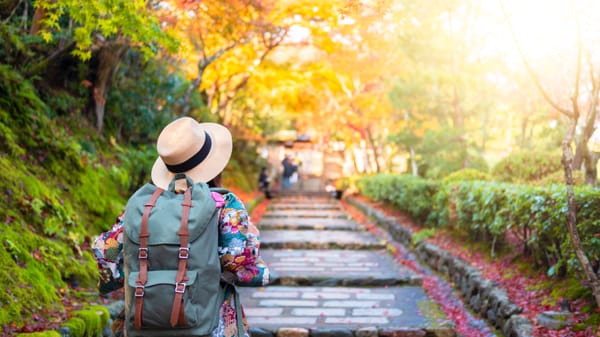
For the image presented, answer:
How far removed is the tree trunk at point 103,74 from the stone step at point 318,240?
3952 millimetres

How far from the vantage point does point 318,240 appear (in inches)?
482

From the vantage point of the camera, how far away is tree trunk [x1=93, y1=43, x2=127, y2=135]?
→ 9.96 metres

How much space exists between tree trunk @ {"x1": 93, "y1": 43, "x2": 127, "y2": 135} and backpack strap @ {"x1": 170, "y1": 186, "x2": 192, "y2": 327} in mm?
7973

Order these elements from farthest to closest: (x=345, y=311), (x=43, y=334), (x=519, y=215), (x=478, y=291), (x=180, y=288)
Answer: (x=345, y=311), (x=478, y=291), (x=519, y=215), (x=43, y=334), (x=180, y=288)

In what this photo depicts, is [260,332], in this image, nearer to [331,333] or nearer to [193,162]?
[331,333]

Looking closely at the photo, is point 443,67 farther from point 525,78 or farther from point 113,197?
point 113,197

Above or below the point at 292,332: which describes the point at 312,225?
above

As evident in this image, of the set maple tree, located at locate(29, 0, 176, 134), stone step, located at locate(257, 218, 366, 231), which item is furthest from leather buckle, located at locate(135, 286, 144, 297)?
stone step, located at locate(257, 218, 366, 231)

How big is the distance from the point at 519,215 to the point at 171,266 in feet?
15.8

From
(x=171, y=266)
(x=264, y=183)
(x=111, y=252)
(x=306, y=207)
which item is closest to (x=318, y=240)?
(x=306, y=207)

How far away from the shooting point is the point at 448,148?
535 inches

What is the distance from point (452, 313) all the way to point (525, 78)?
379 inches

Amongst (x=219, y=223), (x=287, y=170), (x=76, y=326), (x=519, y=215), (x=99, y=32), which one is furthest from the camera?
(x=287, y=170)

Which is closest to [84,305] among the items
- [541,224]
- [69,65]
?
[541,224]
